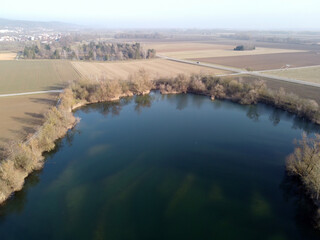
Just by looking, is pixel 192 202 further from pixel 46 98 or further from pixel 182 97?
pixel 46 98

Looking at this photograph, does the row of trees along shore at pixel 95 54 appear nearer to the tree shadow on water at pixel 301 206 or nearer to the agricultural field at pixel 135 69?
the agricultural field at pixel 135 69

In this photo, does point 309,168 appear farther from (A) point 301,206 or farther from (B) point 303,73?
(B) point 303,73

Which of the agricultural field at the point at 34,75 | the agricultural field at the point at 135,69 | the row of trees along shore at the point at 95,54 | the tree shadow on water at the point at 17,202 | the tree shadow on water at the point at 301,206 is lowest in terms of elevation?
the tree shadow on water at the point at 17,202

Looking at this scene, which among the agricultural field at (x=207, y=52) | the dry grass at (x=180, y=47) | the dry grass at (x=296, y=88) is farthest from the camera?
the dry grass at (x=180, y=47)

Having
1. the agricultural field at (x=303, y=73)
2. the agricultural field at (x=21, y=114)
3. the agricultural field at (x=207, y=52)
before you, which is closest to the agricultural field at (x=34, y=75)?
the agricultural field at (x=21, y=114)

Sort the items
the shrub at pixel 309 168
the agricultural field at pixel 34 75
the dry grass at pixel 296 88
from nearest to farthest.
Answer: the shrub at pixel 309 168, the dry grass at pixel 296 88, the agricultural field at pixel 34 75

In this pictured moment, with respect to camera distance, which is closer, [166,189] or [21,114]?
[166,189]

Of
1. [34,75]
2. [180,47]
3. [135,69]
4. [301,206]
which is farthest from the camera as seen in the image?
[180,47]

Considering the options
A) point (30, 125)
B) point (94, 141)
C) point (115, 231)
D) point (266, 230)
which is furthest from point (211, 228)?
point (30, 125)

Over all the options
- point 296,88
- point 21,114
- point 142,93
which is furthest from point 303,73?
point 21,114
